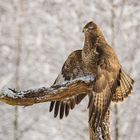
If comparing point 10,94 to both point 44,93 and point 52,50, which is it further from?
point 52,50

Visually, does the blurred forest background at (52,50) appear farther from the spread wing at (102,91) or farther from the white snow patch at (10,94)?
the white snow patch at (10,94)

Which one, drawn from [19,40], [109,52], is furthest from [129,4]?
[109,52]

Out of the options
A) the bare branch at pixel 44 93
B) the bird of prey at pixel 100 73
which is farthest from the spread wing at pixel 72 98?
the bare branch at pixel 44 93

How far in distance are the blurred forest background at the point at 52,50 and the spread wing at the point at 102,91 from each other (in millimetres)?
9383

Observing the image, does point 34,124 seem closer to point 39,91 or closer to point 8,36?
point 8,36

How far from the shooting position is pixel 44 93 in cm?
698

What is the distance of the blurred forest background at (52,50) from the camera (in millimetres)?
17891

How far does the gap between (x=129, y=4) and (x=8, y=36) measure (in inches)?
132

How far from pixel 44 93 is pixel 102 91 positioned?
473mm

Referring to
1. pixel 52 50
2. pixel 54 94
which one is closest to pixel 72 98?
pixel 54 94

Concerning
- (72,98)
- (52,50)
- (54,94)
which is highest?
(52,50)

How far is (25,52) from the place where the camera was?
65.5 feet

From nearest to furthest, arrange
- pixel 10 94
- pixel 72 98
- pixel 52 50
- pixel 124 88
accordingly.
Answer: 1. pixel 10 94
2. pixel 124 88
3. pixel 72 98
4. pixel 52 50

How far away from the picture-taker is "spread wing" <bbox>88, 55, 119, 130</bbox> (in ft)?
22.6
